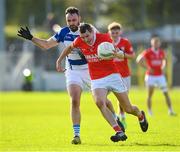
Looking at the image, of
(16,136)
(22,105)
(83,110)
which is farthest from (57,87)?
(16,136)

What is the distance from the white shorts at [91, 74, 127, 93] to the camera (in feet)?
49.3

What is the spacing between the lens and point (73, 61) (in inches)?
630

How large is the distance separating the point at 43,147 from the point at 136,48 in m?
30.3

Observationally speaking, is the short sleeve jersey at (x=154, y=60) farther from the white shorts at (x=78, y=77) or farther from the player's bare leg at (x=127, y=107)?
the white shorts at (x=78, y=77)

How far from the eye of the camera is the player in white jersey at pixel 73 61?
1566 cm

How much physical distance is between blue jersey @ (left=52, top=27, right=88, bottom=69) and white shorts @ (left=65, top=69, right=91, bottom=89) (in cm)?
10

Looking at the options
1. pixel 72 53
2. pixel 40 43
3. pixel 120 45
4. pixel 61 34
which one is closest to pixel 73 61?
pixel 72 53

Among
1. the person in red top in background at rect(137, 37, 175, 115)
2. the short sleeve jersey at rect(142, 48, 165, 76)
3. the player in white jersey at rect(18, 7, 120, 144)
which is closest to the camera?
the player in white jersey at rect(18, 7, 120, 144)

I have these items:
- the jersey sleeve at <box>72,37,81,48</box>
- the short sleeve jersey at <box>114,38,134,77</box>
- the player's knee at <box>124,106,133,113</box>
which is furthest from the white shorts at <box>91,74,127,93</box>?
the short sleeve jersey at <box>114,38,134,77</box>

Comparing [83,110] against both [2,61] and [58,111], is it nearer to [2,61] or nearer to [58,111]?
[58,111]

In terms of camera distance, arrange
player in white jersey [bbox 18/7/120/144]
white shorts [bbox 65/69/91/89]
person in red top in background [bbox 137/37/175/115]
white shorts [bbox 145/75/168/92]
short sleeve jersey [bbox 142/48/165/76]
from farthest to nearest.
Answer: short sleeve jersey [bbox 142/48/165/76] < person in red top in background [bbox 137/37/175/115] < white shorts [bbox 145/75/168/92] < white shorts [bbox 65/69/91/89] < player in white jersey [bbox 18/7/120/144]

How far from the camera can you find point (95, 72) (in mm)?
15070

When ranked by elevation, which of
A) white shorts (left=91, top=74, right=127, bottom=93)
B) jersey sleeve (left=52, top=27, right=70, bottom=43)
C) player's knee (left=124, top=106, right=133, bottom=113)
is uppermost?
jersey sleeve (left=52, top=27, right=70, bottom=43)

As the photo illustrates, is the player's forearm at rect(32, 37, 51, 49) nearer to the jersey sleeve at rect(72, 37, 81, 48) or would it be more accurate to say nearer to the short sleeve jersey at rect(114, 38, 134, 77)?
the jersey sleeve at rect(72, 37, 81, 48)
